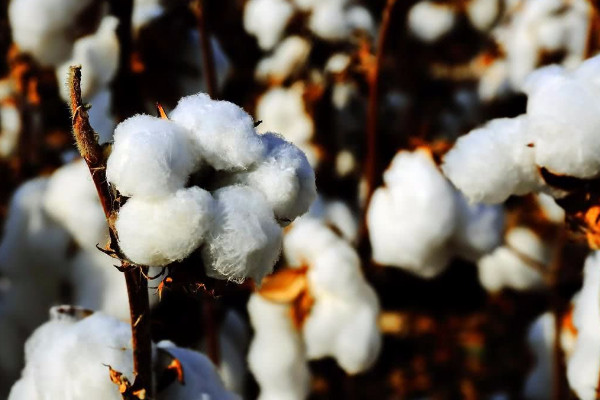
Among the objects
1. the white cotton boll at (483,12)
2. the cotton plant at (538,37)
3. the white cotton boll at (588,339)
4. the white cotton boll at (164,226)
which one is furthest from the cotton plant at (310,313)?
the white cotton boll at (483,12)

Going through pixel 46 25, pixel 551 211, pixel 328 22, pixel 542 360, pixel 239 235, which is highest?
pixel 46 25

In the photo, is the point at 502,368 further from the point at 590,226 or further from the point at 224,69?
the point at 590,226

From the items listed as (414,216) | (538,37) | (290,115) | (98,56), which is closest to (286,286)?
(414,216)

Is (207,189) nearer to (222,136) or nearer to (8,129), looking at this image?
(222,136)

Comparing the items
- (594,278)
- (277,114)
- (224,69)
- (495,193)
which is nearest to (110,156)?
(495,193)

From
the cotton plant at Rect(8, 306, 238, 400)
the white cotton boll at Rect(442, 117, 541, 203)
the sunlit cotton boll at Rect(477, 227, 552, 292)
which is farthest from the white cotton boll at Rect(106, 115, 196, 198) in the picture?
the sunlit cotton boll at Rect(477, 227, 552, 292)

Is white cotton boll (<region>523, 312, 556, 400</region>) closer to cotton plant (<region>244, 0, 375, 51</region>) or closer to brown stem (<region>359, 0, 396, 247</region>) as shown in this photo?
brown stem (<region>359, 0, 396, 247</region>)
